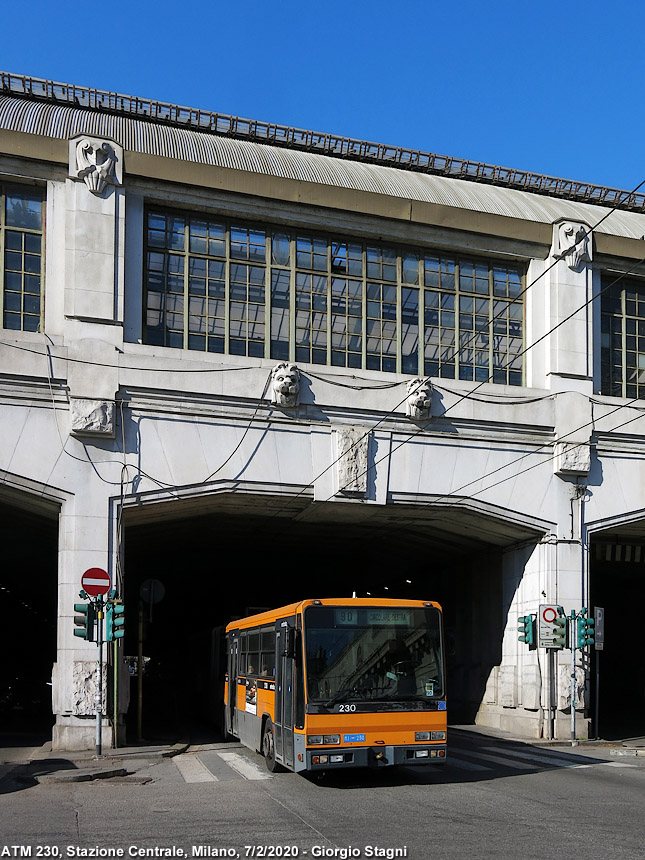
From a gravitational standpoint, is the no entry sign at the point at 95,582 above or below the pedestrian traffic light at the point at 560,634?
above

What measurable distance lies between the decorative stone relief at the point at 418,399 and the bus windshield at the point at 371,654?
9.66 meters

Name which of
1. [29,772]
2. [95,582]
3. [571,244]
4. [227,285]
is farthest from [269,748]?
[571,244]

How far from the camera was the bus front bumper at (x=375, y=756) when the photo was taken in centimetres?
1379

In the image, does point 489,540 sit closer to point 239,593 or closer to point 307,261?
point 307,261

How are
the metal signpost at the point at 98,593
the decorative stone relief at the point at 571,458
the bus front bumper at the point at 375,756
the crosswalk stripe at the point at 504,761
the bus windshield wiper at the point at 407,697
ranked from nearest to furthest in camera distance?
1. the bus front bumper at the point at 375,756
2. the bus windshield wiper at the point at 407,697
3. the crosswalk stripe at the point at 504,761
4. the metal signpost at the point at 98,593
5. the decorative stone relief at the point at 571,458

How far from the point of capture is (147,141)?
26.7 m

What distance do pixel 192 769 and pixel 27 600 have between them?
29.0 meters

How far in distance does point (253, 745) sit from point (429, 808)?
6.48 m

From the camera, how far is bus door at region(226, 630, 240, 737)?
20373 millimetres

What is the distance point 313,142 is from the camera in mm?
29844

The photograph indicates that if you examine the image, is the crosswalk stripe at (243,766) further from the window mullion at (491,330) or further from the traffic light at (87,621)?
the window mullion at (491,330)

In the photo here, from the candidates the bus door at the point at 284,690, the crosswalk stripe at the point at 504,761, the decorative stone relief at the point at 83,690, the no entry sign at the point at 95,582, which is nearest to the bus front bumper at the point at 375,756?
the bus door at the point at 284,690

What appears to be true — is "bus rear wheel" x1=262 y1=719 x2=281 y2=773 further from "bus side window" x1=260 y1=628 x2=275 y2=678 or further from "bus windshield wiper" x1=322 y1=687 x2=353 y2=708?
"bus windshield wiper" x1=322 y1=687 x2=353 y2=708

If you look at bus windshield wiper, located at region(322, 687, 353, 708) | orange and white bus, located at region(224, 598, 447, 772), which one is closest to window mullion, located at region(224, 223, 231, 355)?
orange and white bus, located at region(224, 598, 447, 772)
